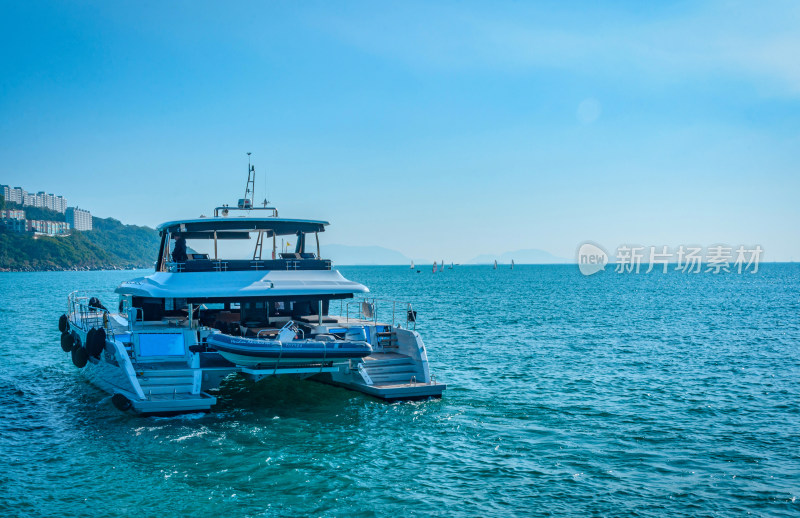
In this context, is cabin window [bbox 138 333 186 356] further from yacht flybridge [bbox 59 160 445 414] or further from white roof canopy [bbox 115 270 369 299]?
white roof canopy [bbox 115 270 369 299]

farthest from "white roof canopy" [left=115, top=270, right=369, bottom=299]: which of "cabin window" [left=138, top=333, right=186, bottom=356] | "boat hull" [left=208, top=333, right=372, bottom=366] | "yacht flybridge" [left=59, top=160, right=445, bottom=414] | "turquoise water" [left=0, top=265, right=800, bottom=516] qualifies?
"turquoise water" [left=0, top=265, right=800, bottom=516]

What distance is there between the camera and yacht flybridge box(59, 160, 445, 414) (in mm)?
14227

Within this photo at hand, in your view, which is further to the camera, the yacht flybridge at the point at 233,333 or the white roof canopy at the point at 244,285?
the white roof canopy at the point at 244,285

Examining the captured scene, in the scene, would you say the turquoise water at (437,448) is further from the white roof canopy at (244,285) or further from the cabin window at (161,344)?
the white roof canopy at (244,285)

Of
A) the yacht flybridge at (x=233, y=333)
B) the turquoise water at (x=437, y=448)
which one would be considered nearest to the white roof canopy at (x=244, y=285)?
the yacht flybridge at (x=233, y=333)

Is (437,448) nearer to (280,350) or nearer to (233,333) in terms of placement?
(280,350)

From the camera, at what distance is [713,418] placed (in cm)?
1577

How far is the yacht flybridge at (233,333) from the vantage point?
1423 cm

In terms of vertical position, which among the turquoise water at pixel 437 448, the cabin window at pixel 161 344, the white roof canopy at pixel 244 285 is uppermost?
the white roof canopy at pixel 244 285

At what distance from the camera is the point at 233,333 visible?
1684 centimetres

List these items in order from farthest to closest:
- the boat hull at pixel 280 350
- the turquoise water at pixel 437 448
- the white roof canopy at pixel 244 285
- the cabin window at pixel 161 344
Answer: the white roof canopy at pixel 244 285
the cabin window at pixel 161 344
the boat hull at pixel 280 350
the turquoise water at pixel 437 448

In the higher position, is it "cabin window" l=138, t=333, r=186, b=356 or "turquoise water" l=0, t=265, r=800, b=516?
"cabin window" l=138, t=333, r=186, b=356

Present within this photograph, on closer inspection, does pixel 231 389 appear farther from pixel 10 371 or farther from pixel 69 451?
pixel 10 371

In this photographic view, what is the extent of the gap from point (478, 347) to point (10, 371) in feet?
65.4
